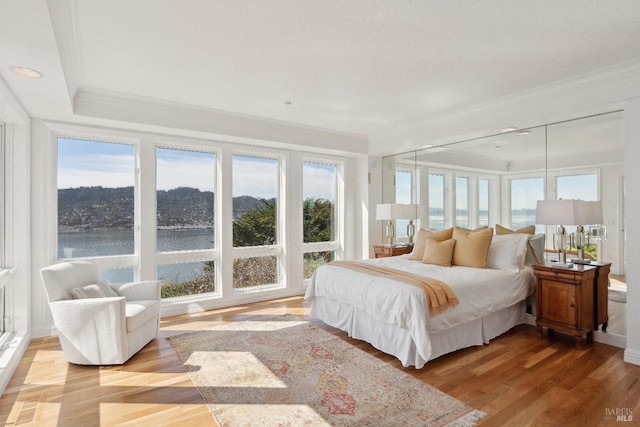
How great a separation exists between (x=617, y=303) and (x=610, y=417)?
164cm

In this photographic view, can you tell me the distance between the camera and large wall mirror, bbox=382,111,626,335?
11.2 feet

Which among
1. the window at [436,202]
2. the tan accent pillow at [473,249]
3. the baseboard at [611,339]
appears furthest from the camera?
the window at [436,202]

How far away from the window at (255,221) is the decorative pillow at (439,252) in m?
2.37

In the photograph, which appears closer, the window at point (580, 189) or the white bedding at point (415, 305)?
the white bedding at point (415, 305)

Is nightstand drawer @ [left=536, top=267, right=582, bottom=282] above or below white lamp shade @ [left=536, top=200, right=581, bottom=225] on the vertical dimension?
below

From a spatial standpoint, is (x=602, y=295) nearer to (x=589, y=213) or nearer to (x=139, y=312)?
(x=589, y=213)

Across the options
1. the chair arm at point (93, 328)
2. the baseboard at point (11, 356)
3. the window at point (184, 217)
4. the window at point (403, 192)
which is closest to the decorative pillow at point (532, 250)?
the window at point (403, 192)

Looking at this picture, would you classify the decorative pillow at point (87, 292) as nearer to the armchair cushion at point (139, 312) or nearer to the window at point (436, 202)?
the armchair cushion at point (139, 312)

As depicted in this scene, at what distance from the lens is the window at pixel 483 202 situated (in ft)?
14.7

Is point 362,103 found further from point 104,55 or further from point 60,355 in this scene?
point 60,355

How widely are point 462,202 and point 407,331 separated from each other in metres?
2.47

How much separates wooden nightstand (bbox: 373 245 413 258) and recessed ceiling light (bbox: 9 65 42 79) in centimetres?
444

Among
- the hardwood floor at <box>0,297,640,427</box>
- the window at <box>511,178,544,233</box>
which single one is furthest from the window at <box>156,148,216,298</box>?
the window at <box>511,178,544,233</box>

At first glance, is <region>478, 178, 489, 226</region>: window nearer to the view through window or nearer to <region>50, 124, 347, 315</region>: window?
<region>50, 124, 347, 315</region>: window
